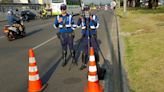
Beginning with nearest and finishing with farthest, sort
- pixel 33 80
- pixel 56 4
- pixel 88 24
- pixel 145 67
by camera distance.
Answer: pixel 33 80 < pixel 145 67 < pixel 88 24 < pixel 56 4

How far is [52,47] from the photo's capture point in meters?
14.4

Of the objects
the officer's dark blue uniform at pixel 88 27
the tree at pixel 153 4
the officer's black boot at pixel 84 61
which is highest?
the officer's dark blue uniform at pixel 88 27

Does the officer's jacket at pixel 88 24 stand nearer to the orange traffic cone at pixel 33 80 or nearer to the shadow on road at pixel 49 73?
the shadow on road at pixel 49 73

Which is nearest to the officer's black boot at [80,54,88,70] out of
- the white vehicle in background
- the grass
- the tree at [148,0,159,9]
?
the grass

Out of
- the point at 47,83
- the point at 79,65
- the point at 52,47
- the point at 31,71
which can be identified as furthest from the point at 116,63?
the point at 52,47

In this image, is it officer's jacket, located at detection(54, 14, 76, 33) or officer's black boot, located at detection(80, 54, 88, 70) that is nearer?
officer's black boot, located at detection(80, 54, 88, 70)

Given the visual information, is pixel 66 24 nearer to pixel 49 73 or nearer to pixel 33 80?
pixel 49 73

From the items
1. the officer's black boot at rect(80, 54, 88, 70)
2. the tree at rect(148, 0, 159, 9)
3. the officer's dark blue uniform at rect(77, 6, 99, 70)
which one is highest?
the officer's dark blue uniform at rect(77, 6, 99, 70)

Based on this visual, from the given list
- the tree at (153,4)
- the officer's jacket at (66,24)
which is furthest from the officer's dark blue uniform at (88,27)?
the tree at (153,4)

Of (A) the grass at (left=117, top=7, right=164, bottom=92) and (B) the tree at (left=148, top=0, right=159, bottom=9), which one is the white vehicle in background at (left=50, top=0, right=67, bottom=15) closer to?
(B) the tree at (left=148, top=0, right=159, bottom=9)

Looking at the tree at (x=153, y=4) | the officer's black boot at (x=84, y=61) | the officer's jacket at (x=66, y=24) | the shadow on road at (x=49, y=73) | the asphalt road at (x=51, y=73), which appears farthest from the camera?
the tree at (x=153, y=4)

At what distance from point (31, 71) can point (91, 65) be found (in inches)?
55.2

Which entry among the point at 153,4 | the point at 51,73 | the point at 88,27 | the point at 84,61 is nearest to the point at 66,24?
the point at 88,27

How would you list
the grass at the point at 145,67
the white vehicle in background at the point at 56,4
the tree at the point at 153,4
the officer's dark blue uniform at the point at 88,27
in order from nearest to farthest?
the grass at the point at 145,67 → the officer's dark blue uniform at the point at 88,27 → the white vehicle in background at the point at 56,4 → the tree at the point at 153,4
